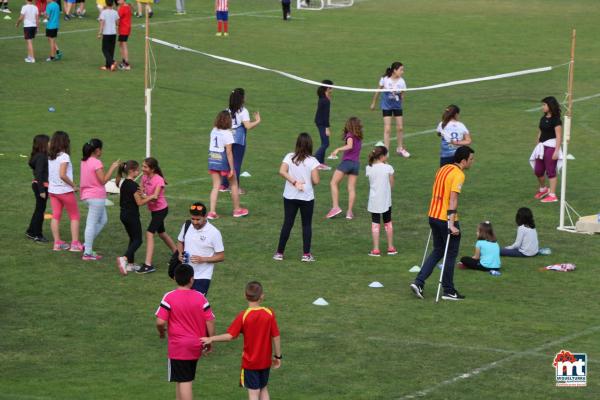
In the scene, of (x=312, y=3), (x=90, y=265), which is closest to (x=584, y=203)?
(x=90, y=265)

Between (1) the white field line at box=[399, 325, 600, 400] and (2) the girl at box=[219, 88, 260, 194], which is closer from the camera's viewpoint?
(1) the white field line at box=[399, 325, 600, 400]

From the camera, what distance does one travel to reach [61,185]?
18.0 meters

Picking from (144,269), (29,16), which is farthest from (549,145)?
(29,16)

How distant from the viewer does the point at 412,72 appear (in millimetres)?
37000

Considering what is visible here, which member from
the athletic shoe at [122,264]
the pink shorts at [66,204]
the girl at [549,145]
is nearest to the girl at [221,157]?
the pink shorts at [66,204]

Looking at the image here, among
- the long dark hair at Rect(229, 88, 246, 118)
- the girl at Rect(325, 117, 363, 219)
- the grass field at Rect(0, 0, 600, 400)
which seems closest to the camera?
the grass field at Rect(0, 0, 600, 400)

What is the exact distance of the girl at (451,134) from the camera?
21.2 m

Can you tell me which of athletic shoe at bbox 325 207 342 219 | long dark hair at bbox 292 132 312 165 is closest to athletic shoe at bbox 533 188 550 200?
athletic shoe at bbox 325 207 342 219

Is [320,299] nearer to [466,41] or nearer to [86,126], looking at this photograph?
[86,126]

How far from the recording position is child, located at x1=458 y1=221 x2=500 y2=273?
1748 cm

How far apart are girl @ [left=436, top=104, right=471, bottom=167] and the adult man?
5.20 m

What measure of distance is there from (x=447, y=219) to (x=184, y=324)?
550cm

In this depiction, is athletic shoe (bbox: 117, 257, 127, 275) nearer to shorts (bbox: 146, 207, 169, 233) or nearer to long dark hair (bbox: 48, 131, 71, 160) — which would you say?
shorts (bbox: 146, 207, 169, 233)

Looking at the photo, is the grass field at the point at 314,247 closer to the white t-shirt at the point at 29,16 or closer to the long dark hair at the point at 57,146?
the white t-shirt at the point at 29,16
